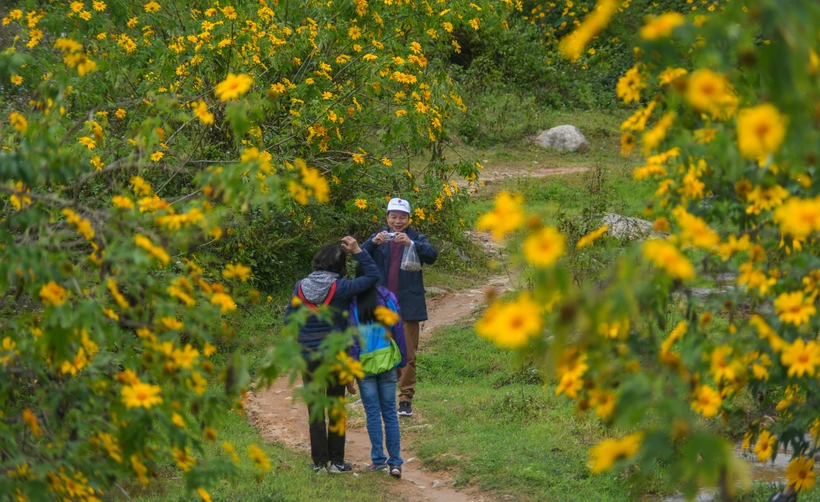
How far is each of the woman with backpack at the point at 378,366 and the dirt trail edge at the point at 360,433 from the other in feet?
0.71

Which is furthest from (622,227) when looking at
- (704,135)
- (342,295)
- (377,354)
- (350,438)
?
(704,135)

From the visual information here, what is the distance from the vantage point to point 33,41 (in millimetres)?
6285

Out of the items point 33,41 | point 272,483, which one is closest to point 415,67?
point 33,41

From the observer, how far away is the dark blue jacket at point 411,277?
7.00m

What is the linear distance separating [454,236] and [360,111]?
2513 millimetres

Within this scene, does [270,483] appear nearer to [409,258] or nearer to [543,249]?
[409,258]

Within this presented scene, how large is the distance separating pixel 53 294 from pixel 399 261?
432cm

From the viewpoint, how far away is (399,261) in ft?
23.0

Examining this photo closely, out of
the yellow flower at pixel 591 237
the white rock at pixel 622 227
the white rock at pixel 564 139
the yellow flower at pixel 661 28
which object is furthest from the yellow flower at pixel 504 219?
the white rock at pixel 564 139

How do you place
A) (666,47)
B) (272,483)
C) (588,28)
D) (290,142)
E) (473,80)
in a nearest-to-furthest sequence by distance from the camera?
(666,47) < (588,28) < (272,483) < (290,142) < (473,80)

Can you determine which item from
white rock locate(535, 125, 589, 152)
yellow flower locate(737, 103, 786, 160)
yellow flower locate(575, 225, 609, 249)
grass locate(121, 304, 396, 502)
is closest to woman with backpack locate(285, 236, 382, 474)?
grass locate(121, 304, 396, 502)

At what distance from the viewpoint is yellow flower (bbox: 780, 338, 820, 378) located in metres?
2.92

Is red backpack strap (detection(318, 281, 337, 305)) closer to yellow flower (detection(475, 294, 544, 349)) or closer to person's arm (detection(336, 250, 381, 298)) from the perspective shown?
person's arm (detection(336, 250, 381, 298))

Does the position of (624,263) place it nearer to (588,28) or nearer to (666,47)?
(666,47)
